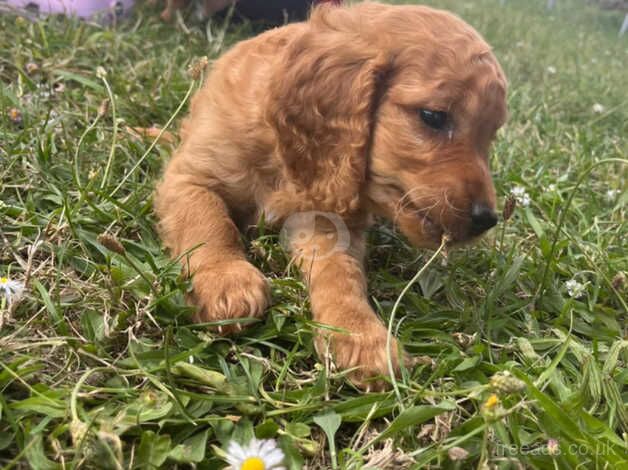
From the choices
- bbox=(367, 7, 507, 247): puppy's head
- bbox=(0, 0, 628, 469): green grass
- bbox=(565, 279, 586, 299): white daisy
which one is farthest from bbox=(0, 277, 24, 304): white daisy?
bbox=(565, 279, 586, 299): white daisy

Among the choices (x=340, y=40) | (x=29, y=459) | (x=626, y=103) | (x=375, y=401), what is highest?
(x=340, y=40)

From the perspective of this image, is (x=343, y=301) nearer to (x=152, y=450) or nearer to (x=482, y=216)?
(x=482, y=216)

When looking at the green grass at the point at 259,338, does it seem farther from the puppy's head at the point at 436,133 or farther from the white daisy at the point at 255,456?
the puppy's head at the point at 436,133

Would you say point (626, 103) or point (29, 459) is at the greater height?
point (29, 459)

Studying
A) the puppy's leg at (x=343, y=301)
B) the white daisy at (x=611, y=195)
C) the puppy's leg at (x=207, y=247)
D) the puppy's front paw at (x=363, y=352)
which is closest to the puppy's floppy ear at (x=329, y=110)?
the puppy's leg at (x=343, y=301)

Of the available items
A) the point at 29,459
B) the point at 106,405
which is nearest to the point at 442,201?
the point at 106,405

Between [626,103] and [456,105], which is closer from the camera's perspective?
[456,105]

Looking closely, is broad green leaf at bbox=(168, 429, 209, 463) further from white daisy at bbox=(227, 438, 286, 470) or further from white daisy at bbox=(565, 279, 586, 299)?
white daisy at bbox=(565, 279, 586, 299)

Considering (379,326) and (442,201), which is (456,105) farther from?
(379,326)
